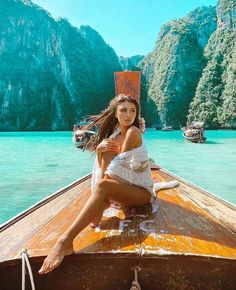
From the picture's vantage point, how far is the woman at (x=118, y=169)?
7.37ft

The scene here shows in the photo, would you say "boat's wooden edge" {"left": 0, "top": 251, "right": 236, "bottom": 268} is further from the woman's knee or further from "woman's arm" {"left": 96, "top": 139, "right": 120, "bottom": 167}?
"woman's arm" {"left": 96, "top": 139, "right": 120, "bottom": 167}

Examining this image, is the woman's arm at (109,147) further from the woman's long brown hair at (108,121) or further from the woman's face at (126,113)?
the woman's long brown hair at (108,121)

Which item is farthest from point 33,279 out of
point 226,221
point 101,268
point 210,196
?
point 210,196

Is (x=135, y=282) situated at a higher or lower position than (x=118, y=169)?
lower

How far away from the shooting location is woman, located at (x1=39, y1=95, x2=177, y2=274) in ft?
7.37

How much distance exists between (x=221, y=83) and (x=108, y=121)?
97.2m

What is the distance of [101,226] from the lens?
2537 millimetres

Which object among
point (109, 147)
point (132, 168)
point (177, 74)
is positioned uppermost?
point (177, 74)

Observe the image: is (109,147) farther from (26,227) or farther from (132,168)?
(26,227)

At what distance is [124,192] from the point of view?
2.50 meters

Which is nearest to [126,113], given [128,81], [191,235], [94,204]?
[94,204]

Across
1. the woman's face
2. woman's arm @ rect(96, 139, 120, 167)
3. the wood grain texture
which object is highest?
the woman's face

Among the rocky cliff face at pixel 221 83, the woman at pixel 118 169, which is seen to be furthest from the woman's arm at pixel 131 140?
the rocky cliff face at pixel 221 83

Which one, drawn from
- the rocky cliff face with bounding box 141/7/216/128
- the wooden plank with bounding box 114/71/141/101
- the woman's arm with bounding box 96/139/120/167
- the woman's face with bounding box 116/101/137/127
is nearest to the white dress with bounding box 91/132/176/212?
the woman's arm with bounding box 96/139/120/167
